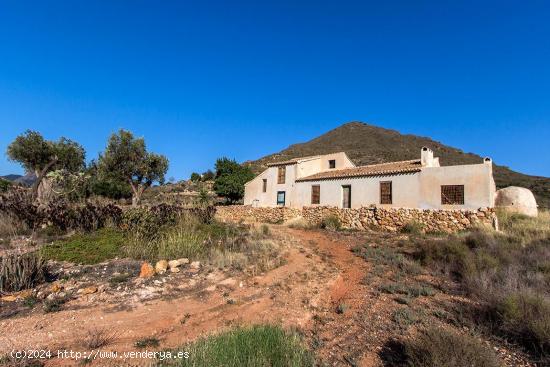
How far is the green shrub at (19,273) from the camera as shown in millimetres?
5344

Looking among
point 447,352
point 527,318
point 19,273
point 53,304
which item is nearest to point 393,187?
point 527,318

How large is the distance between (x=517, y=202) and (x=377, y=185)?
281 inches

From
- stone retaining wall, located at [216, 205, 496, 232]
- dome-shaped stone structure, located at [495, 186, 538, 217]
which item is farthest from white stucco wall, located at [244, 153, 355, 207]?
dome-shaped stone structure, located at [495, 186, 538, 217]

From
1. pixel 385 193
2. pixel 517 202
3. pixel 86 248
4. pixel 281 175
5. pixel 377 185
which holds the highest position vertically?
pixel 281 175

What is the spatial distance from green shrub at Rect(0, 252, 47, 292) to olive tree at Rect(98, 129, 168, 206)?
18.8m

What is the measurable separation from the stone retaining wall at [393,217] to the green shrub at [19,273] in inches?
597

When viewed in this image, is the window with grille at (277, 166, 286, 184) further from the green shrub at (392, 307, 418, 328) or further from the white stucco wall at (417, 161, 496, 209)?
the green shrub at (392, 307, 418, 328)

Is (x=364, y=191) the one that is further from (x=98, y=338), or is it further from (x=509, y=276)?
(x=98, y=338)

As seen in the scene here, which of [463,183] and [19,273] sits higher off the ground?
[463,183]

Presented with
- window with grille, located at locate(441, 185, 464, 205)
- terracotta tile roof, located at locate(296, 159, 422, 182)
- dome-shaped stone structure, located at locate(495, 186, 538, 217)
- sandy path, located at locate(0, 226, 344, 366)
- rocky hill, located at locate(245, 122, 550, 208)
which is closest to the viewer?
sandy path, located at locate(0, 226, 344, 366)

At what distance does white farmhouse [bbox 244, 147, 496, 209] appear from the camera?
15188mm

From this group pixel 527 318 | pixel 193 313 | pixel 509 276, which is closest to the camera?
pixel 527 318

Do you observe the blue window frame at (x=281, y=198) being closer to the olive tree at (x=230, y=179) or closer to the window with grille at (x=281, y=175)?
the window with grille at (x=281, y=175)

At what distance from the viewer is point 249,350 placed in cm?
332
